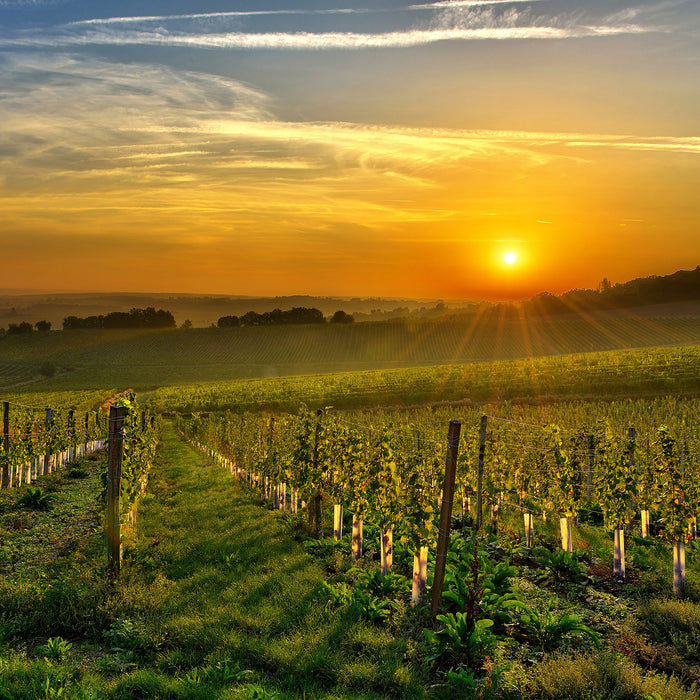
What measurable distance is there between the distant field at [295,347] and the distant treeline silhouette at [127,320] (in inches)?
668

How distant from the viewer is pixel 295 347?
118m

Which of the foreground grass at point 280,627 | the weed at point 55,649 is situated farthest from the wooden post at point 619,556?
the weed at point 55,649

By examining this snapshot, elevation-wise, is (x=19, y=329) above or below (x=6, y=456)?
above

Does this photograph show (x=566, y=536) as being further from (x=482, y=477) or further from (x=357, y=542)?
(x=357, y=542)

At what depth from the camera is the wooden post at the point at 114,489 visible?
380 inches

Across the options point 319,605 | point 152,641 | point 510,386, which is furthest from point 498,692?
point 510,386

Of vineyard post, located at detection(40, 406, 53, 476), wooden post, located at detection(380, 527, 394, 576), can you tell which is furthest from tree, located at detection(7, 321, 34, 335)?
wooden post, located at detection(380, 527, 394, 576)

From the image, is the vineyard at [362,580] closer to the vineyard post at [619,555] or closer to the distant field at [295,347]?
the vineyard post at [619,555]

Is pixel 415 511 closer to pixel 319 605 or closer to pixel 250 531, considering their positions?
pixel 319 605

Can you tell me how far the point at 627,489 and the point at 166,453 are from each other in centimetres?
2594

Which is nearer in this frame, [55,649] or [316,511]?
[55,649]

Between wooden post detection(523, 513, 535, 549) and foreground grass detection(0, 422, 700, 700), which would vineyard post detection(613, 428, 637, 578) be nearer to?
foreground grass detection(0, 422, 700, 700)

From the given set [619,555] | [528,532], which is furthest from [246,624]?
[619,555]

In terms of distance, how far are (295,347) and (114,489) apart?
108344mm
